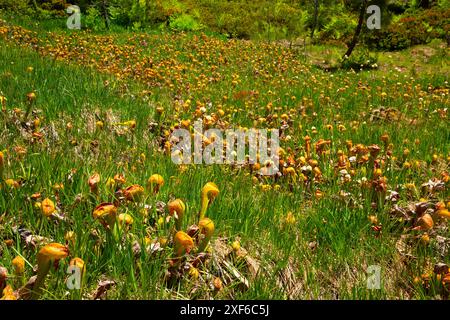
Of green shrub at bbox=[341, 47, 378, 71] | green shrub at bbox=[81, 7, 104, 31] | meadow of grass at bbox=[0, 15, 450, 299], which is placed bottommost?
meadow of grass at bbox=[0, 15, 450, 299]

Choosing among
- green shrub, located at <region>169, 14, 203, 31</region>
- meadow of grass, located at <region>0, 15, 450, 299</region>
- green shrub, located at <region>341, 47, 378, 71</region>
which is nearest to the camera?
meadow of grass, located at <region>0, 15, 450, 299</region>

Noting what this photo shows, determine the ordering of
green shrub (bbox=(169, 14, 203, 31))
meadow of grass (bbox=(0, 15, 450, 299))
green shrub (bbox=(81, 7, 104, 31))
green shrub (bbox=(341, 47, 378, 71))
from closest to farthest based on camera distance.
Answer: meadow of grass (bbox=(0, 15, 450, 299)) → green shrub (bbox=(341, 47, 378, 71)) → green shrub (bbox=(81, 7, 104, 31)) → green shrub (bbox=(169, 14, 203, 31))

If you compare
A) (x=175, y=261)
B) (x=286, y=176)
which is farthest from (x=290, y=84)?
(x=175, y=261)

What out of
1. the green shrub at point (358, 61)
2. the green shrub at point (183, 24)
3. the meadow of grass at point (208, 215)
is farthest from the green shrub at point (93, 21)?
the meadow of grass at point (208, 215)

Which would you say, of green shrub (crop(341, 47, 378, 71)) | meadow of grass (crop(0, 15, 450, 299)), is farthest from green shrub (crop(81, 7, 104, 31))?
meadow of grass (crop(0, 15, 450, 299))

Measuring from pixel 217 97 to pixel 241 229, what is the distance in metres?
5.45

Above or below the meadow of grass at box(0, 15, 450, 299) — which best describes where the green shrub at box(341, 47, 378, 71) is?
above

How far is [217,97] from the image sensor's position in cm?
791

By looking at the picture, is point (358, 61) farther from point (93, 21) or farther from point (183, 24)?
point (93, 21)

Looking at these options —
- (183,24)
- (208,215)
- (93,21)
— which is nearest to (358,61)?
(183,24)

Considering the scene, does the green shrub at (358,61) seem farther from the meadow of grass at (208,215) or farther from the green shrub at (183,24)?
the meadow of grass at (208,215)

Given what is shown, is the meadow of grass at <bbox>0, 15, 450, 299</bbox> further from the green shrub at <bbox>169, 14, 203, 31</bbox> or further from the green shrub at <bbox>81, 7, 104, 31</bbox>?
the green shrub at <bbox>169, 14, 203, 31</bbox>

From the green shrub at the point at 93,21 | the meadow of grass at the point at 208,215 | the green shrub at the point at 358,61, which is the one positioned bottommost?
the meadow of grass at the point at 208,215

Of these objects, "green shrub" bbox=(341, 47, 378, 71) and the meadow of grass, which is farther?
"green shrub" bbox=(341, 47, 378, 71)
